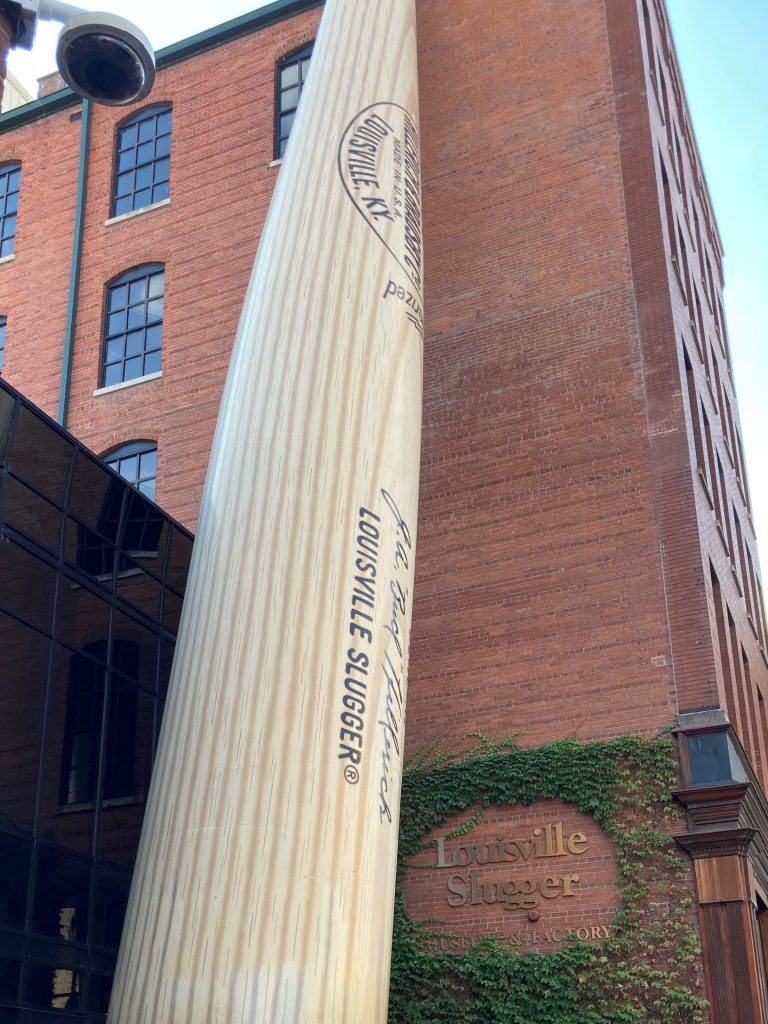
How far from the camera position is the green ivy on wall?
53.6 ft

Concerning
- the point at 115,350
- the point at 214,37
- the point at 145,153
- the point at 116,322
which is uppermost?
the point at 214,37

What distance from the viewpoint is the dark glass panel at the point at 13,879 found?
13602mm

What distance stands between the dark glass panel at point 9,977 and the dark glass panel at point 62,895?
46 centimetres

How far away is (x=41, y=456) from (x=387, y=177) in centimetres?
549

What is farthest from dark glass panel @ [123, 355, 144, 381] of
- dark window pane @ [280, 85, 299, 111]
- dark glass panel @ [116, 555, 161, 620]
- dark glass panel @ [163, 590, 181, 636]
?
dark glass panel @ [116, 555, 161, 620]

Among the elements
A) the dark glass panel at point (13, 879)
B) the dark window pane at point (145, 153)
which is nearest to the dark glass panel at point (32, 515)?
the dark glass panel at point (13, 879)

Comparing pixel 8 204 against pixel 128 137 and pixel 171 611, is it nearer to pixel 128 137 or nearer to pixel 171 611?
pixel 128 137

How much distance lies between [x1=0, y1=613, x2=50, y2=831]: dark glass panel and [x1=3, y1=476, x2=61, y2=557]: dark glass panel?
1.06 m

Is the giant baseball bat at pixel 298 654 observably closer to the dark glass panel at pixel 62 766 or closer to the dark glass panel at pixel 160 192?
the dark glass panel at pixel 62 766

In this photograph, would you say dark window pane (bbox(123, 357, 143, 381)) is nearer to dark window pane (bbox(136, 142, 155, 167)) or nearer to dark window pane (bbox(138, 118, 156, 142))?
dark window pane (bbox(136, 142, 155, 167))

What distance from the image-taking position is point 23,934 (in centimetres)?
1385

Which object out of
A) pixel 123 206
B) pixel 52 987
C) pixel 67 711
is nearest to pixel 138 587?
pixel 67 711

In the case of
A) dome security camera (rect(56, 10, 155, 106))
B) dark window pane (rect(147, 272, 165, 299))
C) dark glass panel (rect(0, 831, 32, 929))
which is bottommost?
dark glass panel (rect(0, 831, 32, 929))

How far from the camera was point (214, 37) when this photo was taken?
93.4 ft
